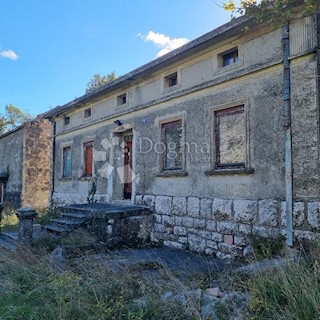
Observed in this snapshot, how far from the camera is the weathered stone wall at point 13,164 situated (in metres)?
17.0

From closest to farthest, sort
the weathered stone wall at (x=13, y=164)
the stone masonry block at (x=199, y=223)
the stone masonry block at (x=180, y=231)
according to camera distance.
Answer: the stone masonry block at (x=199, y=223), the stone masonry block at (x=180, y=231), the weathered stone wall at (x=13, y=164)

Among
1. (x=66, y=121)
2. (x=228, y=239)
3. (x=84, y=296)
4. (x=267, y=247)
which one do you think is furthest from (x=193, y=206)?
(x=66, y=121)

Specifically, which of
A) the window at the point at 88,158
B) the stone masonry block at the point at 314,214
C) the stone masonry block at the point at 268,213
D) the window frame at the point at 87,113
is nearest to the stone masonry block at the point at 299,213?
the stone masonry block at the point at 314,214

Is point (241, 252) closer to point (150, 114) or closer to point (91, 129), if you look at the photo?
point (150, 114)

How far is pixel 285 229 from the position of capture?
5.90 metres

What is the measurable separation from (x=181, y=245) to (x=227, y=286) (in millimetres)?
3838

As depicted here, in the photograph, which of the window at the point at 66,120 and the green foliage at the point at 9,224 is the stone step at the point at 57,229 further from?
the window at the point at 66,120

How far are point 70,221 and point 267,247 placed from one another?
5.21 m

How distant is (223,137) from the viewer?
7.40 m

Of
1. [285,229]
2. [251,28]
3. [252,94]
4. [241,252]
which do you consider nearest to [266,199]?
[285,229]

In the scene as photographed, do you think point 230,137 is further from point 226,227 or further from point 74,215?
point 74,215

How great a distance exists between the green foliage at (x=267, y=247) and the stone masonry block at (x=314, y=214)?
0.60 meters

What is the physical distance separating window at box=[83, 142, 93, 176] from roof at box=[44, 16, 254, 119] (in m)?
1.55

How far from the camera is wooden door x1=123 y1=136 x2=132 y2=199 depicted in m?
10.8
